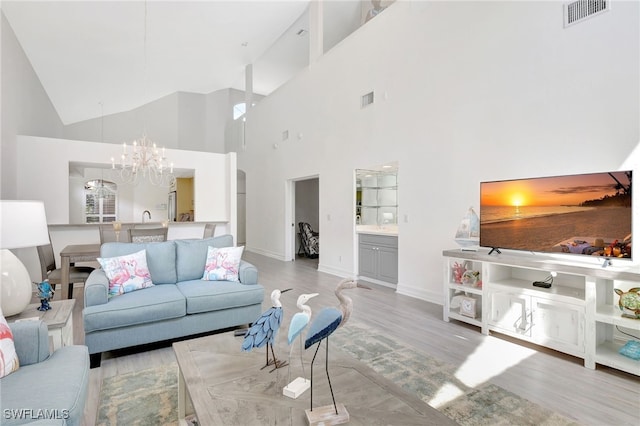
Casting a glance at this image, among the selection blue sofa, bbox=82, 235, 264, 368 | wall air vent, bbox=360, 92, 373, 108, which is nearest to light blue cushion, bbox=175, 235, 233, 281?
blue sofa, bbox=82, 235, 264, 368

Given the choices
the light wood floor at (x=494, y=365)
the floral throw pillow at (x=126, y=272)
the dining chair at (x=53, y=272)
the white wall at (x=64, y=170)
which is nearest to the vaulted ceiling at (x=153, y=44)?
the white wall at (x=64, y=170)

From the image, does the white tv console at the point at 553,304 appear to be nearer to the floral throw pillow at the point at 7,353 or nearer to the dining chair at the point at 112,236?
the floral throw pillow at the point at 7,353

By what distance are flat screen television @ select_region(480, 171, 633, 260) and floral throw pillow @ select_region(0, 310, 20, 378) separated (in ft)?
12.5

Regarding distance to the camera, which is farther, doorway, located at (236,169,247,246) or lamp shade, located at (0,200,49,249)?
doorway, located at (236,169,247,246)

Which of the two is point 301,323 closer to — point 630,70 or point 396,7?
point 630,70

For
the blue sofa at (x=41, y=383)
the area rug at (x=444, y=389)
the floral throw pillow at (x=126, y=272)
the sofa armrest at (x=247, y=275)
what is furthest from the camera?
the sofa armrest at (x=247, y=275)

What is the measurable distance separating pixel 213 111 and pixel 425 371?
10738 mm

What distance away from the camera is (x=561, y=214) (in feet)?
9.55

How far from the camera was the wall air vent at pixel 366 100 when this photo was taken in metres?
5.45

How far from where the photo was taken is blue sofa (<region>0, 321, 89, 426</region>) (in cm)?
129

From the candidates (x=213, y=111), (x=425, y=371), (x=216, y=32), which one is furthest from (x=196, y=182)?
(x=425, y=371)

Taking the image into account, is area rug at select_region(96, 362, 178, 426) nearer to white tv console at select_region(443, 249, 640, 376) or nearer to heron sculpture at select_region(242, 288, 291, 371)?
heron sculpture at select_region(242, 288, 291, 371)

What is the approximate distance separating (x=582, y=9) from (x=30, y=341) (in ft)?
15.7

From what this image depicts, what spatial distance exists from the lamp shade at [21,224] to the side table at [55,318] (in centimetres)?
48
